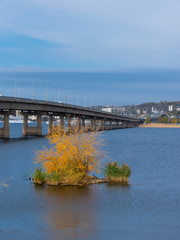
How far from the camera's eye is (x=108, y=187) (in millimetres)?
32656

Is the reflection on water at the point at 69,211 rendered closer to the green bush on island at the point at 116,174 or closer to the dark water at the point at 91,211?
the dark water at the point at 91,211

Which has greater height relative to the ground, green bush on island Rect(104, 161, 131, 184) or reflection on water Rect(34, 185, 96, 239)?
green bush on island Rect(104, 161, 131, 184)

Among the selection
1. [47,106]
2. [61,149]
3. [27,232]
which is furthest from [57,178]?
[47,106]

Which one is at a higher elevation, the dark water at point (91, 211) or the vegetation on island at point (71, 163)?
the vegetation on island at point (71, 163)

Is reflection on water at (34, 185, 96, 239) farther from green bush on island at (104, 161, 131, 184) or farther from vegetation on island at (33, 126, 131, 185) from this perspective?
green bush on island at (104, 161, 131, 184)

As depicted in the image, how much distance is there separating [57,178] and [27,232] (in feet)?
36.7

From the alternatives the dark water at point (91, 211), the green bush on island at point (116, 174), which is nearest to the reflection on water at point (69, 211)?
the dark water at point (91, 211)

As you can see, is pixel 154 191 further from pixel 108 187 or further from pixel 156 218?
pixel 156 218

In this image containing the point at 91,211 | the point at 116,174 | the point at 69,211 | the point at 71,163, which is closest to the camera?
the point at 69,211

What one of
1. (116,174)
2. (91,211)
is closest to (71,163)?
(116,174)

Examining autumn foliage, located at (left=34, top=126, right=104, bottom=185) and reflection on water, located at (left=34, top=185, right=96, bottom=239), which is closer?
reflection on water, located at (left=34, top=185, right=96, bottom=239)

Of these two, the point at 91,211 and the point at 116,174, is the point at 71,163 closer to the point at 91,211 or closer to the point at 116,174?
the point at 116,174

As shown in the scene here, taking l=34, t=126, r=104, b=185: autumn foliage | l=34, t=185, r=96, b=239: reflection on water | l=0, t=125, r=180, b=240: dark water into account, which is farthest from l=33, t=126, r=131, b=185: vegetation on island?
l=0, t=125, r=180, b=240: dark water

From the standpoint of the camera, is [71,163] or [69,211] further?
[71,163]
